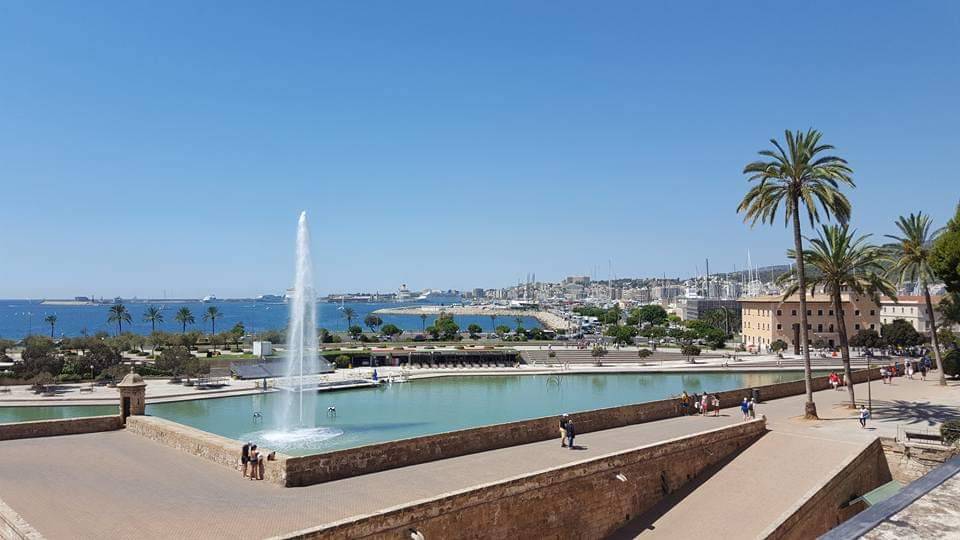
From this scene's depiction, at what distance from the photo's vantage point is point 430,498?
12031 mm

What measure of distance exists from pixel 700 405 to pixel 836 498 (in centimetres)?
799

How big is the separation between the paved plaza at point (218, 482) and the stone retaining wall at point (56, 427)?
531 mm

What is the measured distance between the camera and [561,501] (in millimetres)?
14594

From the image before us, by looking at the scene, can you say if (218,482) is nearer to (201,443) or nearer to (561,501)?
(201,443)

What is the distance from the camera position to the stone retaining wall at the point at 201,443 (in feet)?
46.3

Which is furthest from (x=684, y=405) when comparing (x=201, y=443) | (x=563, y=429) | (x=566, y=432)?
(x=201, y=443)

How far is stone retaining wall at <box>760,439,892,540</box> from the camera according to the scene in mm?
14508

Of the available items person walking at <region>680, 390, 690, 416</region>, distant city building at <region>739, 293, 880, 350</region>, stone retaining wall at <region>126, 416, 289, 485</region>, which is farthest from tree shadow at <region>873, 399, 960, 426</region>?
distant city building at <region>739, 293, 880, 350</region>

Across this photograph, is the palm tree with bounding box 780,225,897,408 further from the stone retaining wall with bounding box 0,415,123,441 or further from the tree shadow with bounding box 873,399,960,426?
the stone retaining wall with bounding box 0,415,123,441

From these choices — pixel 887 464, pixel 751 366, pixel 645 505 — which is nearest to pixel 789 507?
pixel 645 505

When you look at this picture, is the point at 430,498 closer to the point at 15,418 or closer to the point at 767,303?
the point at 15,418

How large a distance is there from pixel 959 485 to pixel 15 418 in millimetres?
44246

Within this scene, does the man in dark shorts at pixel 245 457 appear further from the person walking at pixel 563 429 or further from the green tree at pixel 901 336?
the green tree at pixel 901 336

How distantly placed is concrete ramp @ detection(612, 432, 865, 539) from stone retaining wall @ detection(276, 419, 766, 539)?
0.42 metres
